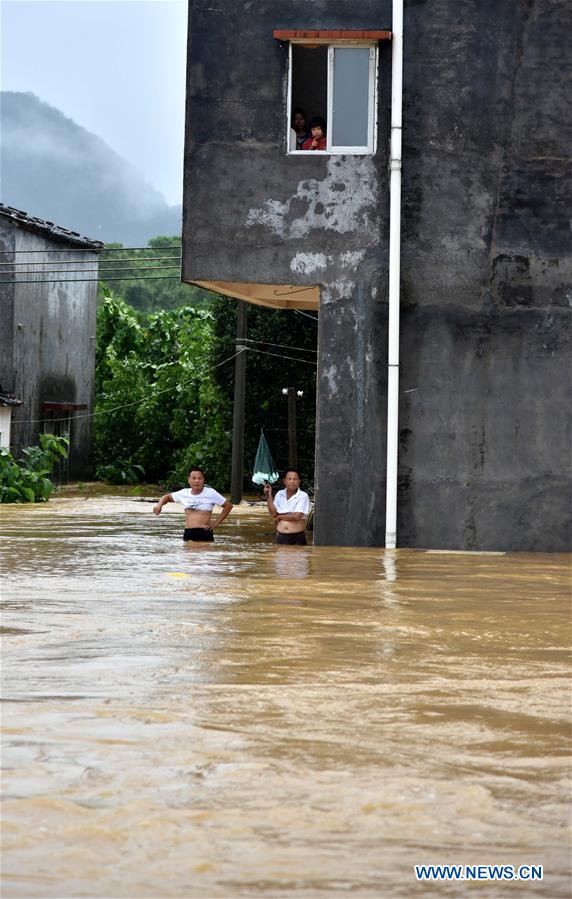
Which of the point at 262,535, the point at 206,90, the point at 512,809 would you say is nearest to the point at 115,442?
the point at 262,535

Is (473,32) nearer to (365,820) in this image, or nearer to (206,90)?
(206,90)

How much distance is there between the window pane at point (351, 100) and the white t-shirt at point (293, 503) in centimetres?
445

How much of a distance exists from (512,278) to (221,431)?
64.1 ft

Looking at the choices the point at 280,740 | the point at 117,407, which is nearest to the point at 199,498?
the point at 280,740

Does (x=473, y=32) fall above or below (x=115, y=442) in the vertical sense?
above

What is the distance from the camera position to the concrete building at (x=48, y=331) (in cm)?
3416

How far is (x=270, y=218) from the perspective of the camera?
16031 mm

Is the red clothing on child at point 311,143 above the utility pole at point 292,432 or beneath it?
above

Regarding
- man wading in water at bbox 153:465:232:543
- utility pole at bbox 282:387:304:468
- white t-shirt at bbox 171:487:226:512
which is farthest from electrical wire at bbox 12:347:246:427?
white t-shirt at bbox 171:487:226:512

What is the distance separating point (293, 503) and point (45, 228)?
21.0 meters

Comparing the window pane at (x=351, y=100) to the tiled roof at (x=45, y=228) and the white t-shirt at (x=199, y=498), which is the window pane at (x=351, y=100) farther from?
the tiled roof at (x=45, y=228)

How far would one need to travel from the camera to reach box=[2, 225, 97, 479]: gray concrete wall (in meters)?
34.6

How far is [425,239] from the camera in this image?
52.4 feet

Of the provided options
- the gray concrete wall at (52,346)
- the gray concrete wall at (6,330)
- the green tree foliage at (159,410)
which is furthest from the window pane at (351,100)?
the green tree foliage at (159,410)
